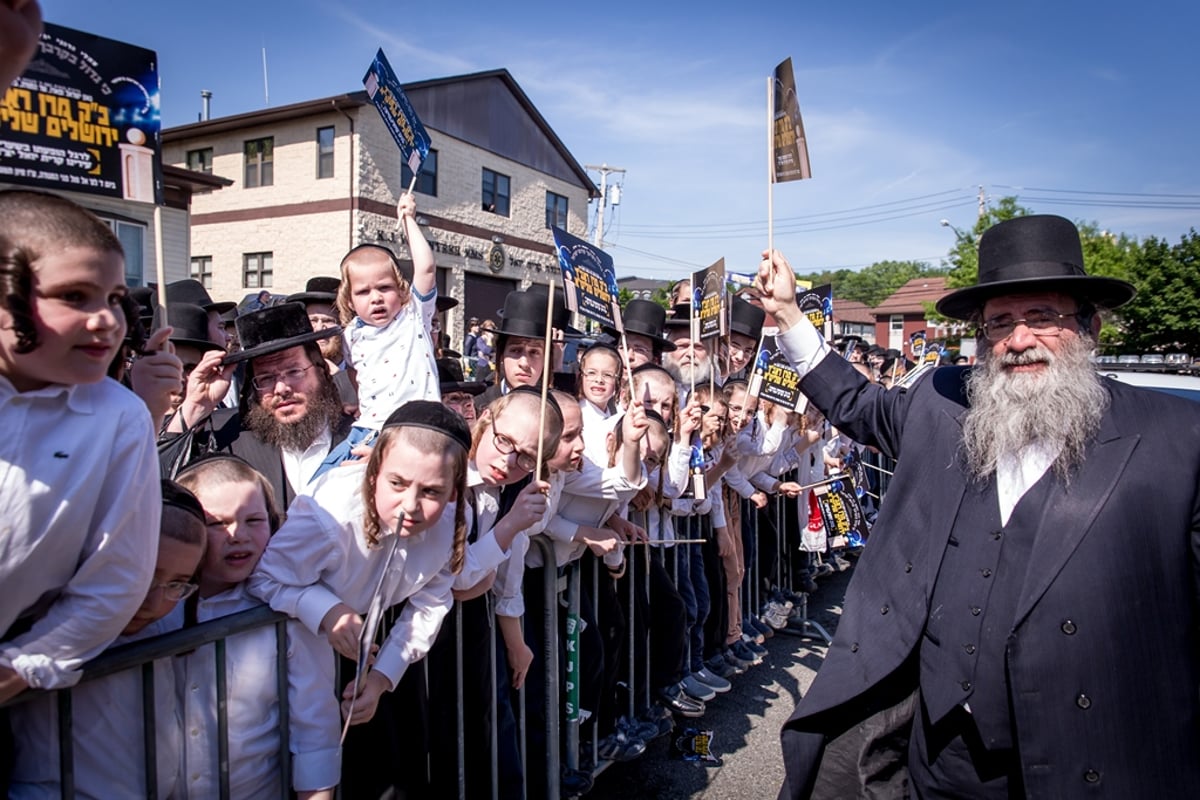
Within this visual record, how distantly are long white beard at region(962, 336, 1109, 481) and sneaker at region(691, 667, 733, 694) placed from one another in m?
2.91

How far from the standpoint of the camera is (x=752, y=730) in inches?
186

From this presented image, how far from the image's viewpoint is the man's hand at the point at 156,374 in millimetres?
2252

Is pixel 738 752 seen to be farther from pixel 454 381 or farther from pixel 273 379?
pixel 273 379

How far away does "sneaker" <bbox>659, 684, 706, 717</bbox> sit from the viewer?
15.2ft

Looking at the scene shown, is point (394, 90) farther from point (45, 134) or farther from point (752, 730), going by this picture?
point (752, 730)

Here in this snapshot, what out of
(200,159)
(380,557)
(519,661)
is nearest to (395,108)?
(380,557)

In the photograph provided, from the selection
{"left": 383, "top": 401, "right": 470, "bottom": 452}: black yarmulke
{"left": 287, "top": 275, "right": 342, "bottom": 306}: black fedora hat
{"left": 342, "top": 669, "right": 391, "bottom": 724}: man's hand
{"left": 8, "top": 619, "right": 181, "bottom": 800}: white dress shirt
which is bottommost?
{"left": 342, "top": 669, "right": 391, "bottom": 724}: man's hand

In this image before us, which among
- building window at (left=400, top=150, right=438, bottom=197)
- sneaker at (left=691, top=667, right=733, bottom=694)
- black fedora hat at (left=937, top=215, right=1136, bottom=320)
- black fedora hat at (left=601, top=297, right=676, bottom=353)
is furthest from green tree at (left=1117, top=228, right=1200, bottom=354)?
black fedora hat at (left=937, top=215, right=1136, bottom=320)

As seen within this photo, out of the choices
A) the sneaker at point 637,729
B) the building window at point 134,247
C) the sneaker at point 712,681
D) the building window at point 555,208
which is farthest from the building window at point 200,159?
the sneaker at point 637,729

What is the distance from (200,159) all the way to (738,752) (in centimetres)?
2703

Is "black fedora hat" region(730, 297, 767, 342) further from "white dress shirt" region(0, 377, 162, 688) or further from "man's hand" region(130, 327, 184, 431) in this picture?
"white dress shirt" region(0, 377, 162, 688)

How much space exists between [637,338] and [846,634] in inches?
148

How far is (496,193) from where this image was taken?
28000 mm

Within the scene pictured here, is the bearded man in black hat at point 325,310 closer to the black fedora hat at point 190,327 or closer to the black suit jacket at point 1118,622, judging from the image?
the black fedora hat at point 190,327
